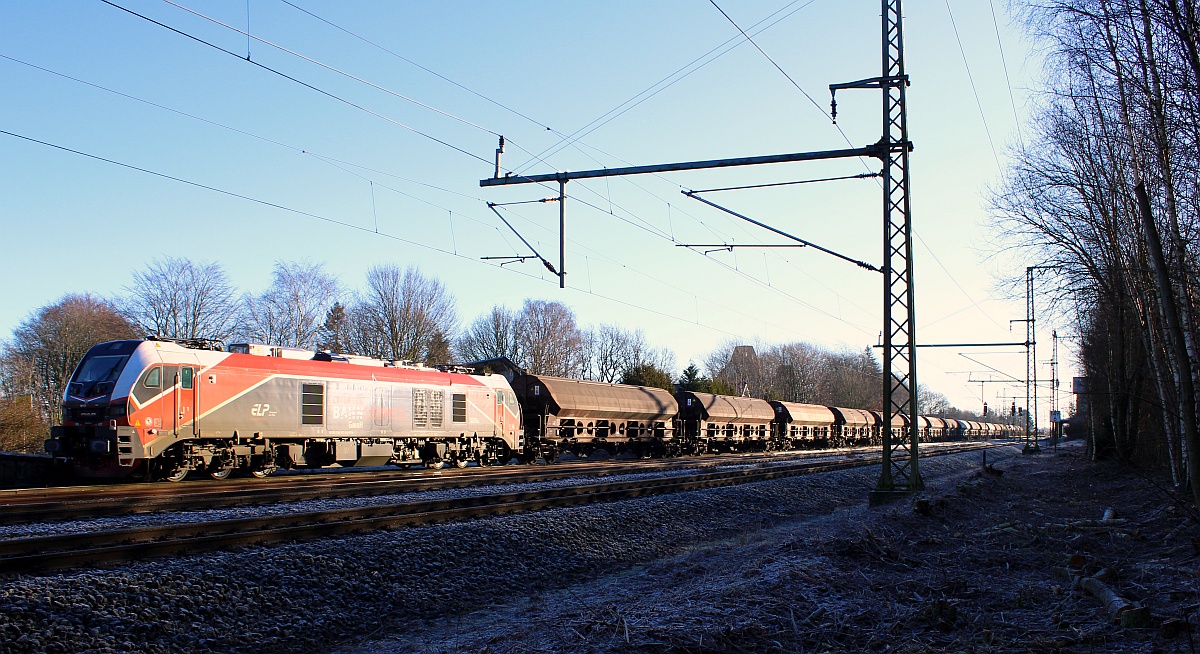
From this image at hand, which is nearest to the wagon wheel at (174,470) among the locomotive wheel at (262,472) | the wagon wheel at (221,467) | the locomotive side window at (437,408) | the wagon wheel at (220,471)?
the wagon wheel at (221,467)

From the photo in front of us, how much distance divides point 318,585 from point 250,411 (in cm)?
1248

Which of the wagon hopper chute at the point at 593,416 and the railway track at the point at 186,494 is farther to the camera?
the wagon hopper chute at the point at 593,416

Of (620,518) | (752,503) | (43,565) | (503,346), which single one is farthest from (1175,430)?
(503,346)

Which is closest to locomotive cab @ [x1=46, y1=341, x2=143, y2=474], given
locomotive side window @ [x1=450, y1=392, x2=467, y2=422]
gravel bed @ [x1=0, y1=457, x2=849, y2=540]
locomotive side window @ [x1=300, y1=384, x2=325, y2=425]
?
gravel bed @ [x1=0, y1=457, x2=849, y2=540]

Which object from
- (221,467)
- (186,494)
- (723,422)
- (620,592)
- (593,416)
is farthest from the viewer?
(723,422)

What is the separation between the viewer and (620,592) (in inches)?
348

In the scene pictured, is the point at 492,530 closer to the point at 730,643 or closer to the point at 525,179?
the point at 730,643

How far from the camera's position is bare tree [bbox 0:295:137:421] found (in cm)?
5250

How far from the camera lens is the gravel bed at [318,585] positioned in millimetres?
6492

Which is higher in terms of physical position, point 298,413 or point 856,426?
point 298,413

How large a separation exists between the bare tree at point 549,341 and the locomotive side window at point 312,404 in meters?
54.7

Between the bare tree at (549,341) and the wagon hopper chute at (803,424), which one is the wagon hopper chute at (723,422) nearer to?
the wagon hopper chute at (803,424)

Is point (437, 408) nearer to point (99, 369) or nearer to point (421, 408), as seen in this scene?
point (421, 408)

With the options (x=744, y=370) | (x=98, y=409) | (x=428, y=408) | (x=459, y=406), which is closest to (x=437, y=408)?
(x=428, y=408)
